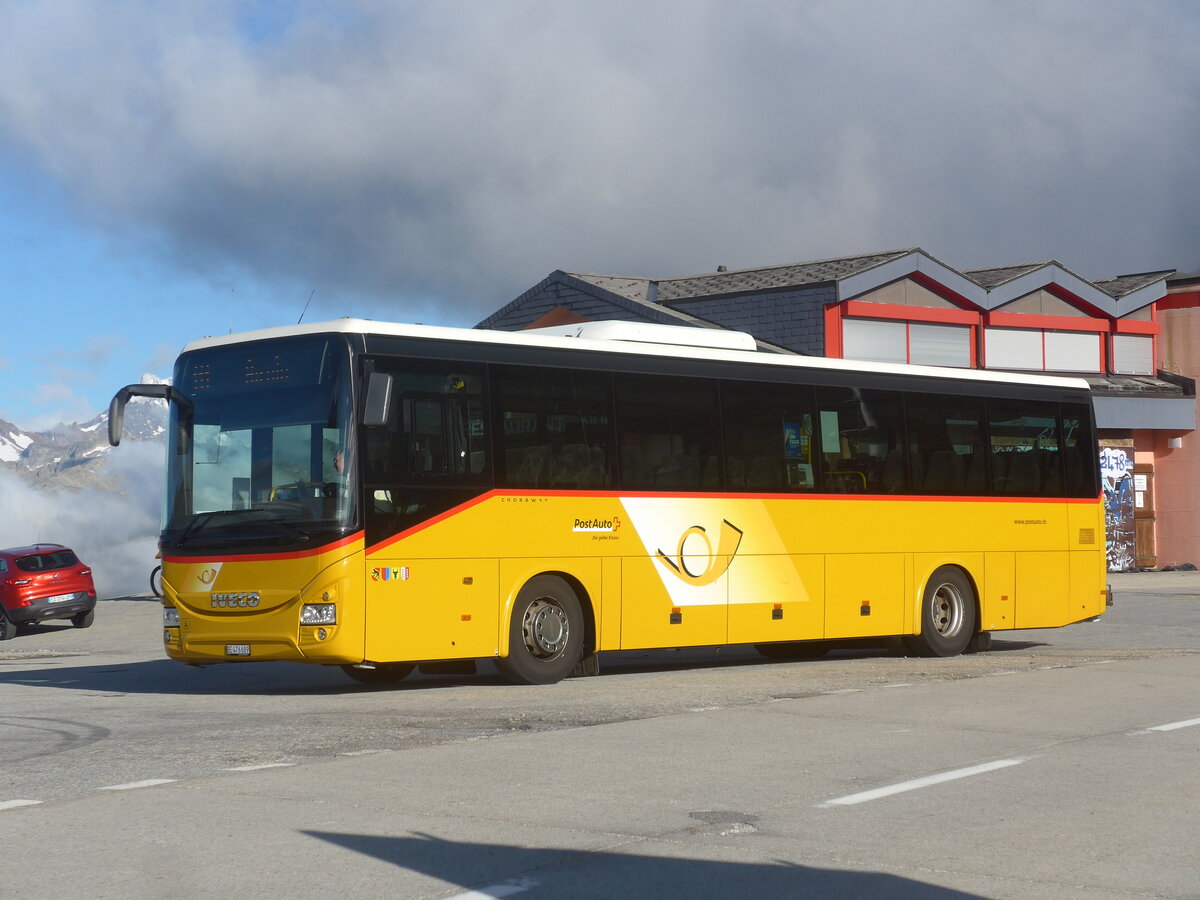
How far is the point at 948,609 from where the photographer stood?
18891mm

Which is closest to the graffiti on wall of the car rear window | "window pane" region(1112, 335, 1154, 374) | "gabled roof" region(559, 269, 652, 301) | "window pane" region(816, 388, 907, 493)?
"window pane" region(1112, 335, 1154, 374)

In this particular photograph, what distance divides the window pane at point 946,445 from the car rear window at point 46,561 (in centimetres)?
1929

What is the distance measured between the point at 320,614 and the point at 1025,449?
32.4 feet

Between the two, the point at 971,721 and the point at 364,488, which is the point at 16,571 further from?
the point at 971,721

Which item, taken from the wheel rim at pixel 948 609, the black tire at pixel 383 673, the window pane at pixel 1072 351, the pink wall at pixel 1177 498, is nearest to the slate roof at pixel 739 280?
the window pane at pixel 1072 351

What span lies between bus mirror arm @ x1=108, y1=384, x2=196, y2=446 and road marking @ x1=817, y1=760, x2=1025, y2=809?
24.2 ft

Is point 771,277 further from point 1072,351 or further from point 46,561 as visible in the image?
point 46,561

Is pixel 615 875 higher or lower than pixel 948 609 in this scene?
lower

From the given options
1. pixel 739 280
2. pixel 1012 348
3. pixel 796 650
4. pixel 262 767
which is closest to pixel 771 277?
pixel 739 280

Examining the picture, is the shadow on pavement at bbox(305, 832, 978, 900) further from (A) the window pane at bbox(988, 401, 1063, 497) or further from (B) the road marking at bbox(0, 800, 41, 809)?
(A) the window pane at bbox(988, 401, 1063, 497)

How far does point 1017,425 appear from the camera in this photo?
63.6ft

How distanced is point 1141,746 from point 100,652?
17.6 meters

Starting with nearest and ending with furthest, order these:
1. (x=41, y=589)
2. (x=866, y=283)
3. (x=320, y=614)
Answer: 1. (x=320, y=614)
2. (x=41, y=589)
3. (x=866, y=283)

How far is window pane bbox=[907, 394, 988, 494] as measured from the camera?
1833cm
